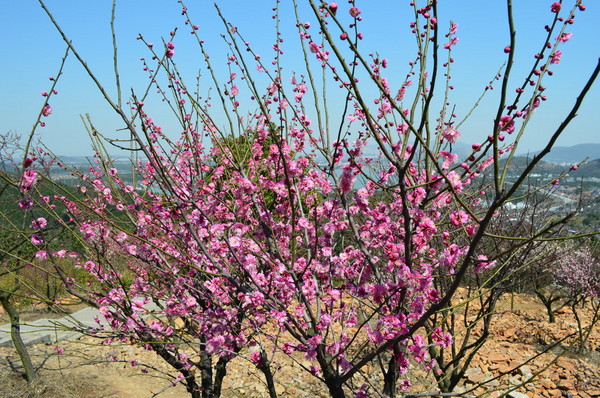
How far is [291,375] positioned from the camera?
6.82 metres

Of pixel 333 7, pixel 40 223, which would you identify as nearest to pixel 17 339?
pixel 40 223

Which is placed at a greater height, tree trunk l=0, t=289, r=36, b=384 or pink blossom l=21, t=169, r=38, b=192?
pink blossom l=21, t=169, r=38, b=192

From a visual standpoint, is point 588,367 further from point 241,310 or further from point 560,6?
point 560,6

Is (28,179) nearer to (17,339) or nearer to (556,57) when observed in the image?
(556,57)

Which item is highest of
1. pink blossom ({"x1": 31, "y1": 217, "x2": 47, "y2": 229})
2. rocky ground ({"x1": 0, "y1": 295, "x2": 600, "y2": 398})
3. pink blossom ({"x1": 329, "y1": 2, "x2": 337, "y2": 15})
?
pink blossom ({"x1": 329, "y1": 2, "x2": 337, "y2": 15})

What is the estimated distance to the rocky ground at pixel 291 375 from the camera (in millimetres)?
5867

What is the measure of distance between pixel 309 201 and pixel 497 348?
5.99 m

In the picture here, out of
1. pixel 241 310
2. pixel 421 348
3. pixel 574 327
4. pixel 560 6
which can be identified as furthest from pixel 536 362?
pixel 560 6

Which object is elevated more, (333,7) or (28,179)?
(333,7)

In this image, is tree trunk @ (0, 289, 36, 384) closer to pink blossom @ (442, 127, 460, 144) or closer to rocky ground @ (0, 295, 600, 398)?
rocky ground @ (0, 295, 600, 398)

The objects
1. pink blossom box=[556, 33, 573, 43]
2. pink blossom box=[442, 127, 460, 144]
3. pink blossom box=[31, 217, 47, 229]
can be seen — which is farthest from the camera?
pink blossom box=[31, 217, 47, 229]

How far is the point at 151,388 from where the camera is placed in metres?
6.43

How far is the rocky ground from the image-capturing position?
231 inches

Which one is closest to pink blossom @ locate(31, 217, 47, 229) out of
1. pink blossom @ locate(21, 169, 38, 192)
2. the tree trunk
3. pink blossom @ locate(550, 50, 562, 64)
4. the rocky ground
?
pink blossom @ locate(21, 169, 38, 192)
